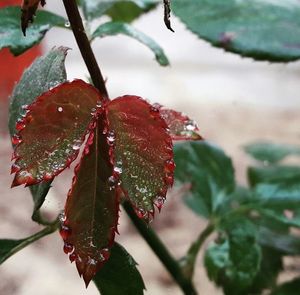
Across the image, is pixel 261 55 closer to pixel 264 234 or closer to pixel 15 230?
pixel 264 234

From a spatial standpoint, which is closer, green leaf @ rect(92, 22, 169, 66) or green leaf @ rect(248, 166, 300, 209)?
green leaf @ rect(92, 22, 169, 66)

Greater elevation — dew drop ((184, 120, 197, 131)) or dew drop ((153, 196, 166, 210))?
dew drop ((153, 196, 166, 210))

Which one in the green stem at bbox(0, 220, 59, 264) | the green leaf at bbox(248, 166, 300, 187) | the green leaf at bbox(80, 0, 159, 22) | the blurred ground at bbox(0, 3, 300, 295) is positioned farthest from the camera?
the blurred ground at bbox(0, 3, 300, 295)

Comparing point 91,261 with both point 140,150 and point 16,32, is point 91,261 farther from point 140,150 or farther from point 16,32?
point 16,32

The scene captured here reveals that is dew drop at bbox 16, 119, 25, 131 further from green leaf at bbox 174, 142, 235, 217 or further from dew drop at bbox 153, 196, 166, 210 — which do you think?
green leaf at bbox 174, 142, 235, 217

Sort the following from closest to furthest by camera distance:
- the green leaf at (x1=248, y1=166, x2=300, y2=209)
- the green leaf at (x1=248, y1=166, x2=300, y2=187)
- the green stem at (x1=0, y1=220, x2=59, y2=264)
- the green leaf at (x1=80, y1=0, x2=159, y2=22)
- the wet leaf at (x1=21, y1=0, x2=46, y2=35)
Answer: the wet leaf at (x1=21, y1=0, x2=46, y2=35) → the green stem at (x1=0, y1=220, x2=59, y2=264) → the green leaf at (x1=80, y1=0, x2=159, y2=22) → the green leaf at (x1=248, y1=166, x2=300, y2=209) → the green leaf at (x1=248, y1=166, x2=300, y2=187)

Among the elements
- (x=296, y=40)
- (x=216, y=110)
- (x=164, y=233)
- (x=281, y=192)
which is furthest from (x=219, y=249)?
(x=216, y=110)

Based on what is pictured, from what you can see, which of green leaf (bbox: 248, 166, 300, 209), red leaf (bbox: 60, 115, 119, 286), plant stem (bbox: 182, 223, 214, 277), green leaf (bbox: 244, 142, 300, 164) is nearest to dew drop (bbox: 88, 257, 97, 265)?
red leaf (bbox: 60, 115, 119, 286)
